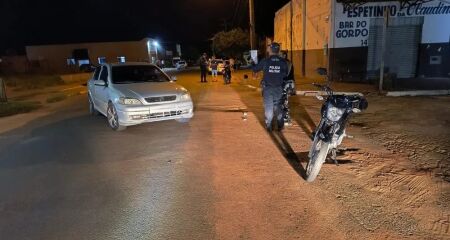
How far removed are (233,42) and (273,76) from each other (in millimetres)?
44588

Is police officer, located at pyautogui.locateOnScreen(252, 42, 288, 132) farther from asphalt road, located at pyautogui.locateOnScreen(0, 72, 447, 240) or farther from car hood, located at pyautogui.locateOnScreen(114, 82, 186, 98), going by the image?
car hood, located at pyautogui.locateOnScreen(114, 82, 186, 98)

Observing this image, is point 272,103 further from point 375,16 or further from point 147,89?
point 375,16

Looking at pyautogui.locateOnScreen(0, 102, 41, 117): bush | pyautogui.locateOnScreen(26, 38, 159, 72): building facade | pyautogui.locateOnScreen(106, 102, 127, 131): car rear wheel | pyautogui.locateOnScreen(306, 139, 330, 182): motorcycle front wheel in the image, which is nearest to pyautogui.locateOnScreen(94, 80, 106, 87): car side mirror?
pyautogui.locateOnScreen(106, 102, 127, 131): car rear wheel

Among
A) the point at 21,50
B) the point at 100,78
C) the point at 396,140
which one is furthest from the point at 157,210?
the point at 21,50

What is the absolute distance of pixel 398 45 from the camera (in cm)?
1831

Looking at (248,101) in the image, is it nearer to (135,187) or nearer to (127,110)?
(127,110)

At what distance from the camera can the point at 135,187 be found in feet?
16.6

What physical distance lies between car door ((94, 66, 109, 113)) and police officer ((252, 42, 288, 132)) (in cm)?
393

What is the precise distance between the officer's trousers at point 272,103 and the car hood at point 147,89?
2.22 metres

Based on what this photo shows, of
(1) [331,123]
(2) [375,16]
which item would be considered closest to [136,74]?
(1) [331,123]

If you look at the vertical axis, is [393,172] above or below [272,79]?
below

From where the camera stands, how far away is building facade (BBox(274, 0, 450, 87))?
698 inches

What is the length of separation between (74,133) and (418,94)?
445 inches

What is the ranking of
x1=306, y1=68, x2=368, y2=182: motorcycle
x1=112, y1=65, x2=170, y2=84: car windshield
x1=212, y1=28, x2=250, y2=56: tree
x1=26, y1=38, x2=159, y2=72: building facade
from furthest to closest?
x1=26, y1=38, x2=159, y2=72: building facade, x1=212, y1=28, x2=250, y2=56: tree, x1=112, y1=65, x2=170, y2=84: car windshield, x1=306, y1=68, x2=368, y2=182: motorcycle
